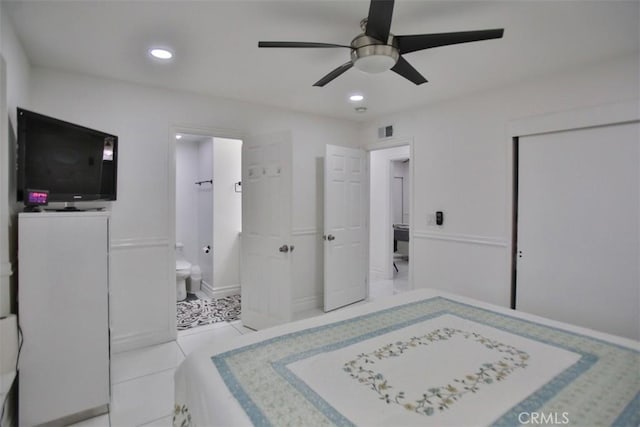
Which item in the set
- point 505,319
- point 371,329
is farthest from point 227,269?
point 505,319

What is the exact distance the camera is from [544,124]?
113 inches

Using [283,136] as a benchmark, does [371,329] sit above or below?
below

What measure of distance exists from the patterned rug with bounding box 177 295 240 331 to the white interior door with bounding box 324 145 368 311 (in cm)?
117

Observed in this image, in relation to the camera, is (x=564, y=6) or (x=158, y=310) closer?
(x=564, y=6)

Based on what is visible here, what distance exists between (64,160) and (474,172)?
3.48m

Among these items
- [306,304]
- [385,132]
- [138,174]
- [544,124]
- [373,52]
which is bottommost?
[306,304]

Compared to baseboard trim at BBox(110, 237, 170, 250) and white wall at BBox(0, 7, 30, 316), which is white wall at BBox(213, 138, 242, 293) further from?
white wall at BBox(0, 7, 30, 316)

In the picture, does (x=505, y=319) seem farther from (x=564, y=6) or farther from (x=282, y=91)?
(x=282, y=91)

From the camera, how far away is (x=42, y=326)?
189 centimetres

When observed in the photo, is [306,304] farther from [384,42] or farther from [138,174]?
[384,42]

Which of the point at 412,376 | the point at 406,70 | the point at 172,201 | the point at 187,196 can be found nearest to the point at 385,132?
the point at 406,70

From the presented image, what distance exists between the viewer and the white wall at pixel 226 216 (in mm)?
4578

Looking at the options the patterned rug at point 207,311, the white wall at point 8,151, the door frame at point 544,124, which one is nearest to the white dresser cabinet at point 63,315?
the white wall at point 8,151

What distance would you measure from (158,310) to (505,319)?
290 cm
